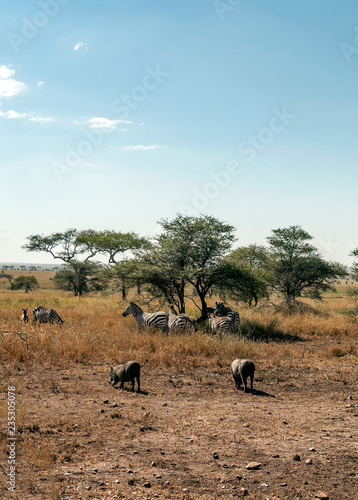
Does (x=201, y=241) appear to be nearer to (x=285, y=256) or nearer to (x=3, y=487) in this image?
(x=285, y=256)

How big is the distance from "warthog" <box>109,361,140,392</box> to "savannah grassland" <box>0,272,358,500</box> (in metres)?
0.23

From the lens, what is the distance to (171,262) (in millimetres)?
16406

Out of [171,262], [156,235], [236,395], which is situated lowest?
[236,395]

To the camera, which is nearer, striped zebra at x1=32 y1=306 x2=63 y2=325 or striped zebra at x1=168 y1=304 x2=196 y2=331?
striped zebra at x1=168 y1=304 x2=196 y2=331

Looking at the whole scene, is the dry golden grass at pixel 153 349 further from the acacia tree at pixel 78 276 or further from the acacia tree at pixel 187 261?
the acacia tree at pixel 78 276

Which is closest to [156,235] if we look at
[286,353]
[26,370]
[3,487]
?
[286,353]

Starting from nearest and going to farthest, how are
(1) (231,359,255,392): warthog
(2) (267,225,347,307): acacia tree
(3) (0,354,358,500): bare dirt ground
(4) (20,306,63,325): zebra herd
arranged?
1. (3) (0,354,358,500): bare dirt ground
2. (1) (231,359,255,392): warthog
3. (4) (20,306,63,325): zebra herd
4. (2) (267,225,347,307): acacia tree

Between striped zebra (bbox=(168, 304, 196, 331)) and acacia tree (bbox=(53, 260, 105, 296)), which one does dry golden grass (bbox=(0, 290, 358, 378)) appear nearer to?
striped zebra (bbox=(168, 304, 196, 331))

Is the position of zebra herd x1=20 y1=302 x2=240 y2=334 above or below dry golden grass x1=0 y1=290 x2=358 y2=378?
above

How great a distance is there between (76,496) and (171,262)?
12556 millimetres

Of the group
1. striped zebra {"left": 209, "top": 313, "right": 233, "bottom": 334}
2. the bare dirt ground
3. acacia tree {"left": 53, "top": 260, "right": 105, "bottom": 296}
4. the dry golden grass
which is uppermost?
acacia tree {"left": 53, "top": 260, "right": 105, "bottom": 296}

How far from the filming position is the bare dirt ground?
14.1 feet

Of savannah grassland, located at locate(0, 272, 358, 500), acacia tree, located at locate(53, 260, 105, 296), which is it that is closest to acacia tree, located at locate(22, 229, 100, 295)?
acacia tree, located at locate(53, 260, 105, 296)

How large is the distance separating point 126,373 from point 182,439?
2598 mm
